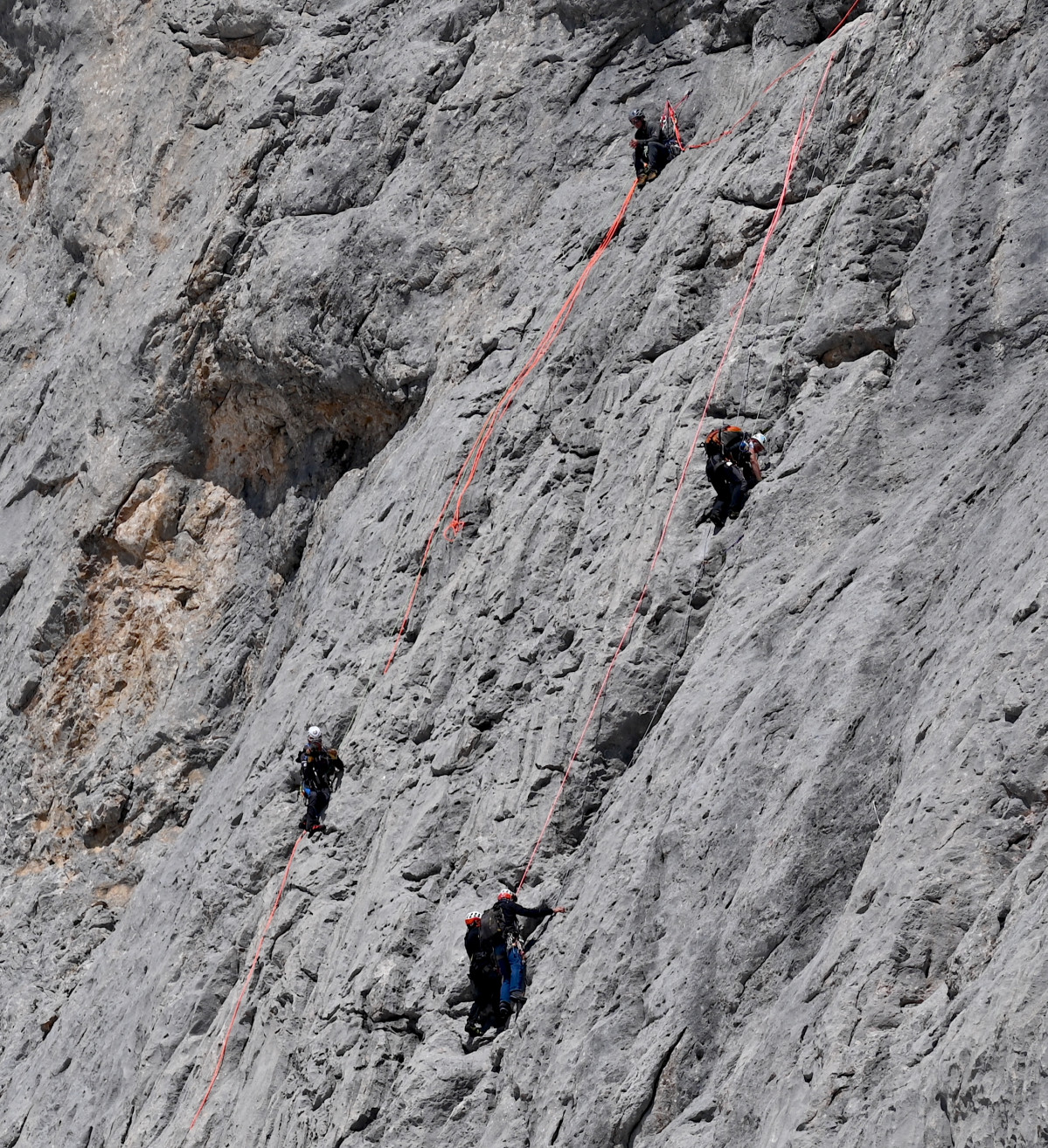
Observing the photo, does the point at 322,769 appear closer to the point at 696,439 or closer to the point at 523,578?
the point at 523,578

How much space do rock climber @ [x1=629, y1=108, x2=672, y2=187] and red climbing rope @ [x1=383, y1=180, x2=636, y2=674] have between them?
1.01 meters

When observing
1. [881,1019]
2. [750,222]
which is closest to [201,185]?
[750,222]

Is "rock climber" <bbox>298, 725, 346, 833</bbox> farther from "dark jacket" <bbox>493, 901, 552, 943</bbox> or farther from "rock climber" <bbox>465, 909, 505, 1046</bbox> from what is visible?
"dark jacket" <bbox>493, 901, 552, 943</bbox>

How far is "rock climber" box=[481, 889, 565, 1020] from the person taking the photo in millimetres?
13133

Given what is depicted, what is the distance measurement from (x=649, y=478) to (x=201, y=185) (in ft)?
49.2

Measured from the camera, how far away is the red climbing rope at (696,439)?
14312mm

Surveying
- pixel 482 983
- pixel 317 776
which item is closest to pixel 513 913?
pixel 482 983

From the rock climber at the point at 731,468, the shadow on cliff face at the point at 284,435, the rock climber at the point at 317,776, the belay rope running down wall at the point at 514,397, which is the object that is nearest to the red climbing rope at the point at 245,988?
the belay rope running down wall at the point at 514,397

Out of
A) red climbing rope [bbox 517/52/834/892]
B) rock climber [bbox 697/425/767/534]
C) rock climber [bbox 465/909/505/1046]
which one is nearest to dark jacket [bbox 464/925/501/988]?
rock climber [bbox 465/909/505/1046]

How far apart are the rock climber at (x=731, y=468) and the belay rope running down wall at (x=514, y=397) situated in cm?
69

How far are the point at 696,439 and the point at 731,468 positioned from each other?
1.18 m

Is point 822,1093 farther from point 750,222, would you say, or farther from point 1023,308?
point 750,222

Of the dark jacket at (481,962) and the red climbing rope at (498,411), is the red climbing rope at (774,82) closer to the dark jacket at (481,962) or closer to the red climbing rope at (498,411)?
the red climbing rope at (498,411)

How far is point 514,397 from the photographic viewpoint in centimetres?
1903
